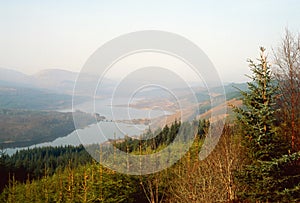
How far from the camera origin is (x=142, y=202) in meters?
16.2

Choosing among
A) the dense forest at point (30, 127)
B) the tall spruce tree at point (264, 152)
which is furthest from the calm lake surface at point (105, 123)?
the dense forest at point (30, 127)

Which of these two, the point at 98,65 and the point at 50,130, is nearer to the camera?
the point at 98,65

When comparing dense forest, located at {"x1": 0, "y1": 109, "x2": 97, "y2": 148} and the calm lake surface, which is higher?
the calm lake surface

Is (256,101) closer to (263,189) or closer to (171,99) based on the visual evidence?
(263,189)

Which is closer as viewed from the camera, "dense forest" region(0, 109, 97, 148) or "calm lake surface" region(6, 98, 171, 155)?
"calm lake surface" region(6, 98, 171, 155)

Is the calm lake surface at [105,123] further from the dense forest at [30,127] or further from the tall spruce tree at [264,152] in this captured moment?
the dense forest at [30,127]

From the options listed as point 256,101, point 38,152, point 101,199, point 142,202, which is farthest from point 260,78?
point 38,152

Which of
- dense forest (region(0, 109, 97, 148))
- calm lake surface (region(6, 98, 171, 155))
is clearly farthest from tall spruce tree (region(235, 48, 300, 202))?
dense forest (region(0, 109, 97, 148))

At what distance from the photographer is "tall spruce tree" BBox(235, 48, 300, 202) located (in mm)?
7914

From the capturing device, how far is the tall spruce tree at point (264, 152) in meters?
7.91

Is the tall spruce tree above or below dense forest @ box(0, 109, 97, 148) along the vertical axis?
above

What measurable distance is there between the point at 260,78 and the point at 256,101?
71 centimetres

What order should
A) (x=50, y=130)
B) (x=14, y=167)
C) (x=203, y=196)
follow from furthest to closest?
(x=50, y=130) → (x=14, y=167) → (x=203, y=196)

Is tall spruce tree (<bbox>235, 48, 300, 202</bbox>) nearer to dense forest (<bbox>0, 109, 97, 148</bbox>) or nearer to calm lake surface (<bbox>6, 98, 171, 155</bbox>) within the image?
calm lake surface (<bbox>6, 98, 171, 155</bbox>)
